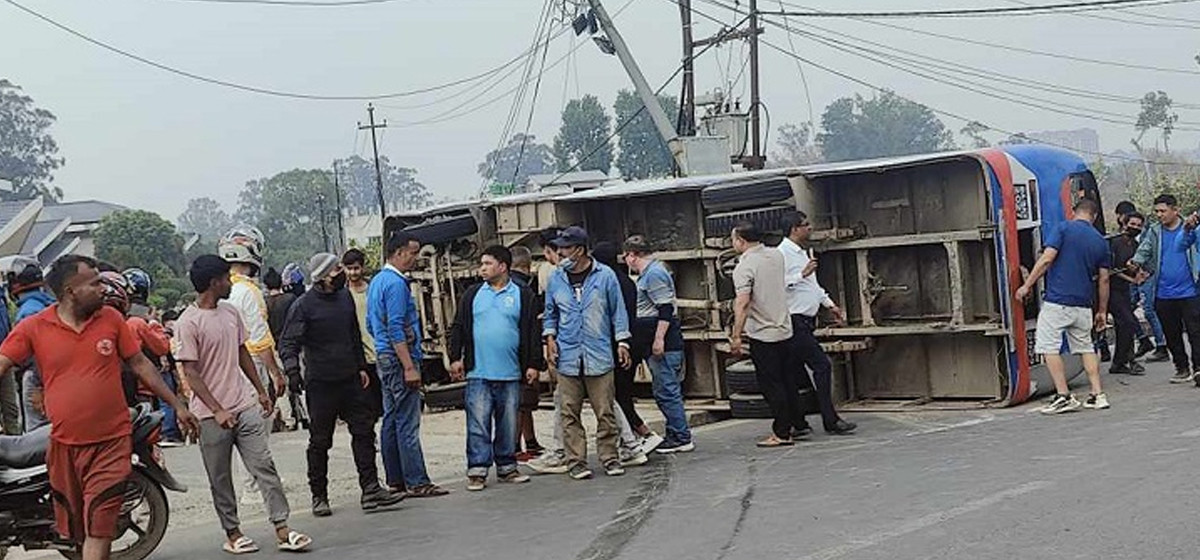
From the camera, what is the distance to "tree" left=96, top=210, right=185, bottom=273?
43.9 m

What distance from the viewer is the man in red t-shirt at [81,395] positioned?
654cm

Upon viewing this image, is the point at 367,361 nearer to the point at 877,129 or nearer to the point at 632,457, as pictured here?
the point at 632,457

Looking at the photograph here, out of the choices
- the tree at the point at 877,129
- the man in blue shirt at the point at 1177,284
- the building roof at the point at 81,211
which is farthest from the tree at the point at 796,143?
the man in blue shirt at the point at 1177,284

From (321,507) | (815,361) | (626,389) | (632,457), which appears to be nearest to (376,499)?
(321,507)

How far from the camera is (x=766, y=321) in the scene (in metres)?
10.4

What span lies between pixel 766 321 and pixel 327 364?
11.5ft

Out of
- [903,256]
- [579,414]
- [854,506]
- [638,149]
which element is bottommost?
[854,506]

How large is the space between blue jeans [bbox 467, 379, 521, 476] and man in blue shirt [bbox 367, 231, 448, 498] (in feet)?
1.18

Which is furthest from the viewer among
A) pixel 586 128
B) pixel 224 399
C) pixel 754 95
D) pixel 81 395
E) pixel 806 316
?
pixel 586 128

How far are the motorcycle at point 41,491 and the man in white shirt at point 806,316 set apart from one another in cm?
513

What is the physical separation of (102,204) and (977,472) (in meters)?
60.8

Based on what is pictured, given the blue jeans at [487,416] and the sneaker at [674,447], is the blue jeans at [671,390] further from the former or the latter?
the blue jeans at [487,416]

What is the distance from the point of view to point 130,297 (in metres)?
9.30

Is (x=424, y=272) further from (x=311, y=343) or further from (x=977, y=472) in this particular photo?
(x=977, y=472)
